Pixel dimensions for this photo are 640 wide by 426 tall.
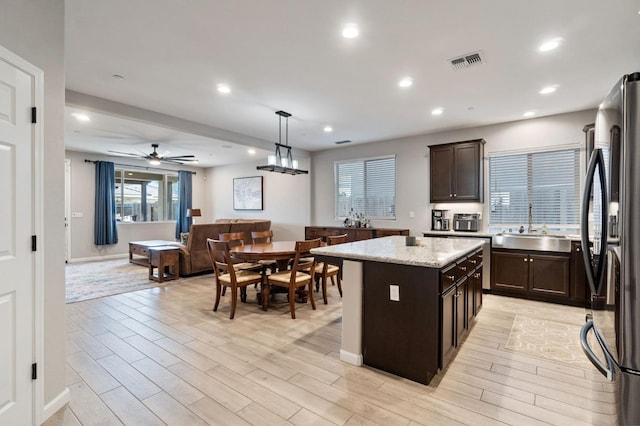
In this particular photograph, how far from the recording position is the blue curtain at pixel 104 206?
26.6 ft

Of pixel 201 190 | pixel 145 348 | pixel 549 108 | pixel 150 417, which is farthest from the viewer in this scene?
pixel 201 190

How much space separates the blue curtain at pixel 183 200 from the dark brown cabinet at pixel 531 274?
873 centimetres

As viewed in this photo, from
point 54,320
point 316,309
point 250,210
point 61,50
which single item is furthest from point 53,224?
point 250,210

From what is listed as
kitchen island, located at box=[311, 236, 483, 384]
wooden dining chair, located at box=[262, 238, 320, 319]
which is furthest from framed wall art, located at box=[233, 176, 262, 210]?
kitchen island, located at box=[311, 236, 483, 384]

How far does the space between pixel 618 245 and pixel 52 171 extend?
10.1 feet

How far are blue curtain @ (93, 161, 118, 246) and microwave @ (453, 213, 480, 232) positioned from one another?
8.45 meters

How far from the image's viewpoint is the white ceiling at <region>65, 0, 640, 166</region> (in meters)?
2.38

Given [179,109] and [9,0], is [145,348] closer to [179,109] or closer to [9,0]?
[9,0]

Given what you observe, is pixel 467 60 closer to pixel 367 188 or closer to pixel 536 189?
pixel 536 189

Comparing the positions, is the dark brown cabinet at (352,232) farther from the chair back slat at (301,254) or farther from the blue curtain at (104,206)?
the blue curtain at (104,206)

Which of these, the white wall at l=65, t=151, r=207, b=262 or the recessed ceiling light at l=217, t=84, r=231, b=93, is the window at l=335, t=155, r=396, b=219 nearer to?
the recessed ceiling light at l=217, t=84, r=231, b=93

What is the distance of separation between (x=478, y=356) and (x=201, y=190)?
980cm

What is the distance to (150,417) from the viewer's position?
1986mm

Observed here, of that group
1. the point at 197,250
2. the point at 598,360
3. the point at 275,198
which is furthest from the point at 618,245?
the point at 275,198
